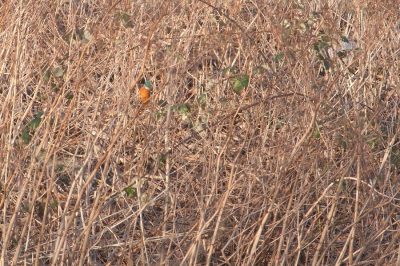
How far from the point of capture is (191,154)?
9.06ft

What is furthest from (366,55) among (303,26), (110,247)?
(110,247)

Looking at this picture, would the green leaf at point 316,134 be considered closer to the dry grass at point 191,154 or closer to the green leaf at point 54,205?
the dry grass at point 191,154

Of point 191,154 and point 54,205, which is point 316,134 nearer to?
point 191,154

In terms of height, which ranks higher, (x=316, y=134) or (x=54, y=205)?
(x=316, y=134)

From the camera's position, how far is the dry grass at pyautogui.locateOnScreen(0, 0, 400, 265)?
205cm

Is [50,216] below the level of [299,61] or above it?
below

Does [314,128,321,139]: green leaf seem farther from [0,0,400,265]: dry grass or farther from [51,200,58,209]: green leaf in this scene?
[51,200,58,209]: green leaf

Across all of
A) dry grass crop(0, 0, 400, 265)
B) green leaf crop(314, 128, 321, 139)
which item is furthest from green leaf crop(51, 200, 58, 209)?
green leaf crop(314, 128, 321, 139)

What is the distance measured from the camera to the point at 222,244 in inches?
94.8

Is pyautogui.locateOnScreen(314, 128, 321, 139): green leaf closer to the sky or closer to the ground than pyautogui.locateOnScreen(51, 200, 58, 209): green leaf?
closer to the sky

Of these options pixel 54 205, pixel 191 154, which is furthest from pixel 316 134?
pixel 54 205

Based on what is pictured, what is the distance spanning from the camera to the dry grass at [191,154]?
6.73 feet

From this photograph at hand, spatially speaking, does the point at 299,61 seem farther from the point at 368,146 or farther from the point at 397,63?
the point at 397,63

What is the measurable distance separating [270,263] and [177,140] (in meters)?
0.72
